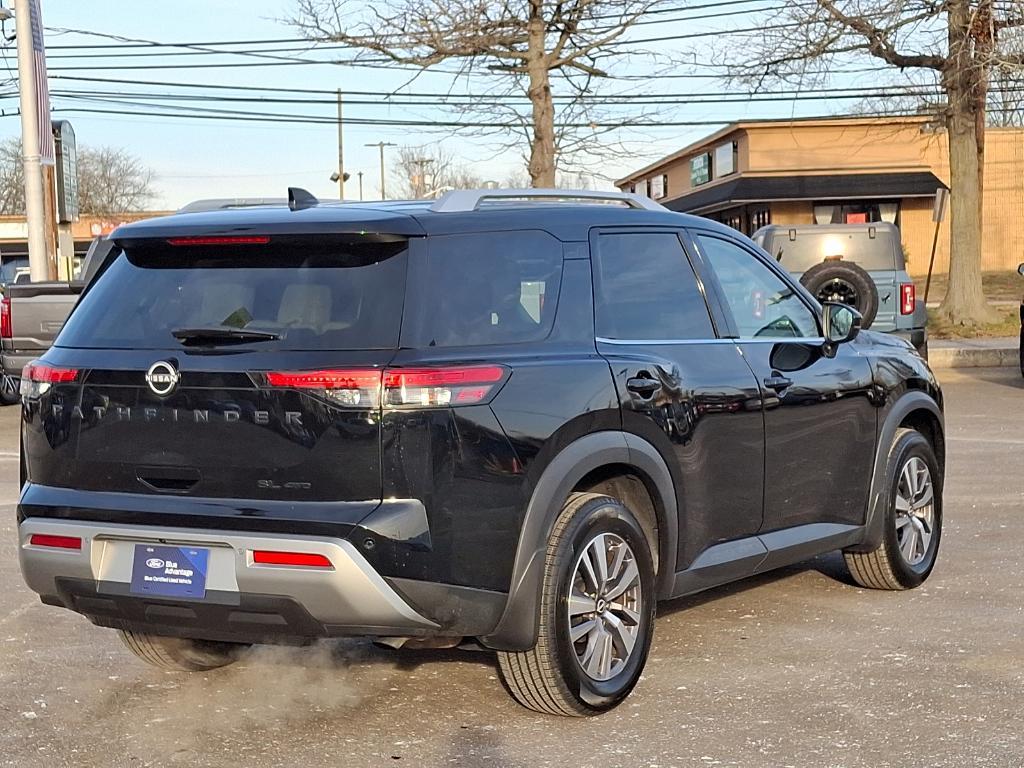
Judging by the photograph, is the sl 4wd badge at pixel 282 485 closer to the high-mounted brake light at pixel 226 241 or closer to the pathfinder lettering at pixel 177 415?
the pathfinder lettering at pixel 177 415

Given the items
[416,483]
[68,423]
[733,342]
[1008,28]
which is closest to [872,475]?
[733,342]

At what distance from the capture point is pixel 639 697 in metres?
5.18

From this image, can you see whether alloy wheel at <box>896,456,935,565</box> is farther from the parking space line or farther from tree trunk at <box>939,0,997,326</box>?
tree trunk at <box>939,0,997,326</box>

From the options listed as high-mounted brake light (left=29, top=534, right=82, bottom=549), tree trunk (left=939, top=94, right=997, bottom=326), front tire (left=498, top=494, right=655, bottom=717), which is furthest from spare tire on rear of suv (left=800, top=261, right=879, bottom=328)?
tree trunk (left=939, top=94, right=997, bottom=326)

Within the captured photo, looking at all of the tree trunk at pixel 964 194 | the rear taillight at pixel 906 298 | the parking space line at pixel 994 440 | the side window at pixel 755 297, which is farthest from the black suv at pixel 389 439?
the tree trunk at pixel 964 194

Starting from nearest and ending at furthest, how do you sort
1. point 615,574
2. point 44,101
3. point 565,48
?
point 615,574 → point 44,101 → point 565,48

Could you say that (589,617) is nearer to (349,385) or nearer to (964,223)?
(349,385)

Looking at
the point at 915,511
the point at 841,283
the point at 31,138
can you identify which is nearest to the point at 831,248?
the point at 841,283

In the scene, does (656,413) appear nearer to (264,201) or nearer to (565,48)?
(264,201)

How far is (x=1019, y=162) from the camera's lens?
5081cm

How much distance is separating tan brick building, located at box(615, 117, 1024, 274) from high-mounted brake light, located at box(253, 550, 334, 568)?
43.7 meters

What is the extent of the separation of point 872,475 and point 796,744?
2.14 meters

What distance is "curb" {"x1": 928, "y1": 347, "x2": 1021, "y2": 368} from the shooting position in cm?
2066

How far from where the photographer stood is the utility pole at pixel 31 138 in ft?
75.2
